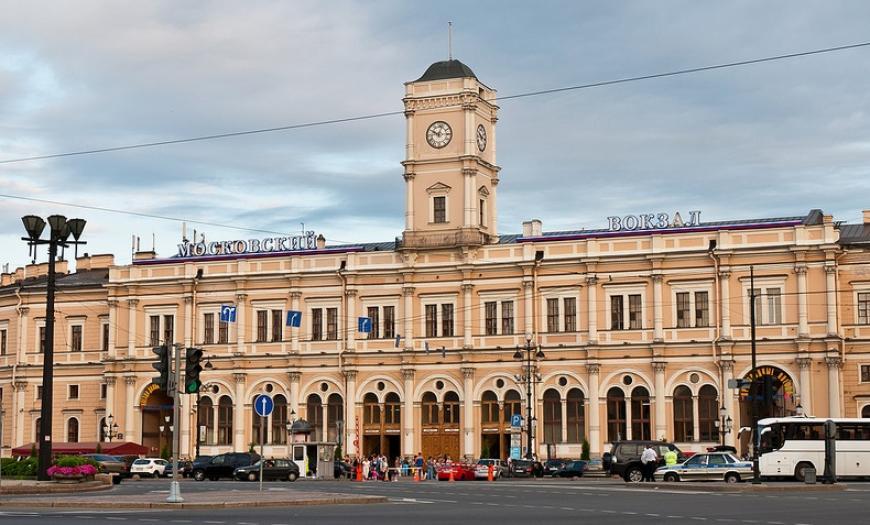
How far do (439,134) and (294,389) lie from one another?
1974cm

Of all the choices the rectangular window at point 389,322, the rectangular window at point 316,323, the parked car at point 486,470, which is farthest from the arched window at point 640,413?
the rectangular window at point 316,323

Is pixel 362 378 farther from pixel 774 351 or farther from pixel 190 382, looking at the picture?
pixel 190 382

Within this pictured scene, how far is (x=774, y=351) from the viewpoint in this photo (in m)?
79.8

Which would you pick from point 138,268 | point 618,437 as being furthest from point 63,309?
point 618,437

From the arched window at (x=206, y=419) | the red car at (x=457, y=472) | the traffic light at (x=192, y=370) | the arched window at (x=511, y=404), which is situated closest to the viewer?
the traffic light at (x=192, y=370)

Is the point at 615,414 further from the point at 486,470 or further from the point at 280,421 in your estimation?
the point at 280,421

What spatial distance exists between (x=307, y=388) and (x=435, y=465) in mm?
17008

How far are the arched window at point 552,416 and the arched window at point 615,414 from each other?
324cm

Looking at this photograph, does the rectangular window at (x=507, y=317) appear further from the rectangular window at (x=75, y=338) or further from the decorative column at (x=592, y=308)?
the rectangular window at (x=75, y=338)

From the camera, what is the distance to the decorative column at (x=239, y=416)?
299 ft

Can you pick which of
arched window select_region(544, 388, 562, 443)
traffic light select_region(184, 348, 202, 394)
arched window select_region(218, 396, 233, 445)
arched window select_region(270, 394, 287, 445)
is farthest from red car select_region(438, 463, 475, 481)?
traffic light select_region(184, 348, 202, 394)

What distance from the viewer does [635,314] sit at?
8356cm

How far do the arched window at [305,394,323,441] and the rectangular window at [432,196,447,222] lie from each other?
14.7m

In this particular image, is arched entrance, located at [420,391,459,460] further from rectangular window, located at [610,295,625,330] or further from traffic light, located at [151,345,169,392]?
traffic light, located at [151,345,169,392]
